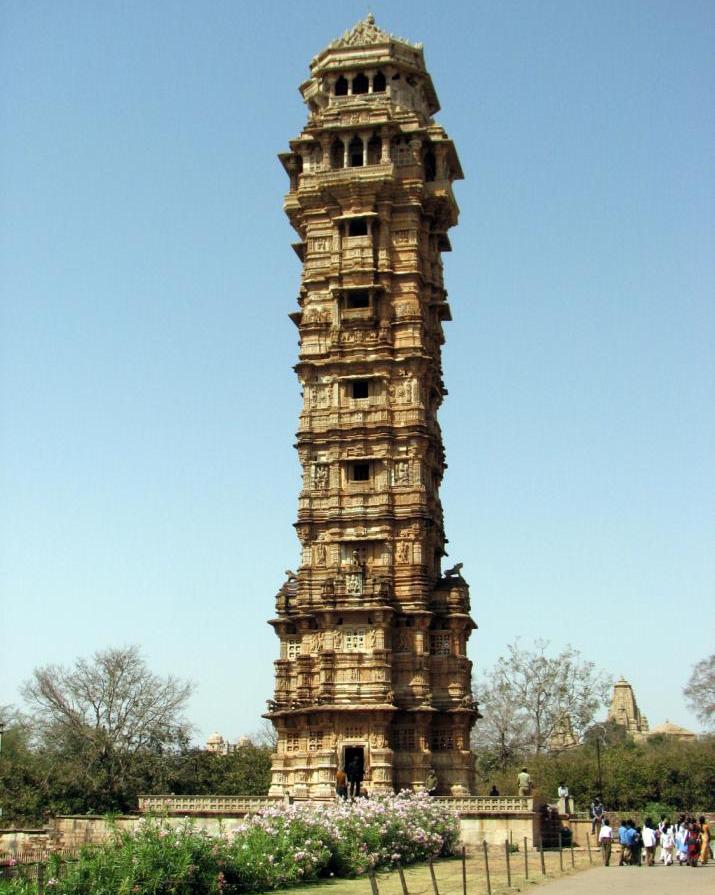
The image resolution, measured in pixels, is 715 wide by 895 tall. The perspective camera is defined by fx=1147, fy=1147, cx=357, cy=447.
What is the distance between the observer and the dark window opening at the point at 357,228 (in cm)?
4499

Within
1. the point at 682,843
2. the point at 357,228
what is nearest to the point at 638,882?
the point at 682,843

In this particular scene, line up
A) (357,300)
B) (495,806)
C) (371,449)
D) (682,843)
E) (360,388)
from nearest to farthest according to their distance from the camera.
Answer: (682,843), (495,806), (371,449), (360,388), (357,300)

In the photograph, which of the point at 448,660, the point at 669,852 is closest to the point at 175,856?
the point at 669,852

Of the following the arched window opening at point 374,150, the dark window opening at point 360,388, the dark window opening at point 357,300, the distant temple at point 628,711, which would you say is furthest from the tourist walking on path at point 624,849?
the distant temple at point 628,711

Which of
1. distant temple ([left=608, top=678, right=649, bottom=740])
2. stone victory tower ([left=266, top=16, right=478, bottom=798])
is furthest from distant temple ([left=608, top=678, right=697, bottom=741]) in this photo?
stone victory tower ([left=266, top=16, right=478, bottom=798])

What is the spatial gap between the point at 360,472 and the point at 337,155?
43.3 feet

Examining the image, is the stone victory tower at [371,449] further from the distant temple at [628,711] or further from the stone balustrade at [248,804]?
the distant temple at [628,711]

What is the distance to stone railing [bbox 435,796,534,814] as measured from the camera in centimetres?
3372

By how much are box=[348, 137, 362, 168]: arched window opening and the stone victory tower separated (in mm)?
52

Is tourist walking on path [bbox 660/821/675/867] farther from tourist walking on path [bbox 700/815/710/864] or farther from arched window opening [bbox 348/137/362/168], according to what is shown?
arched window opening [bbox 348/137/362/168]

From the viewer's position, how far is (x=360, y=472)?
42938mm

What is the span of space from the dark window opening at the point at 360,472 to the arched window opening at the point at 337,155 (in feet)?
40.5

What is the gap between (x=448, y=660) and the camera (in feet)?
133

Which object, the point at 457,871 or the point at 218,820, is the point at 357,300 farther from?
the point at 457,871
